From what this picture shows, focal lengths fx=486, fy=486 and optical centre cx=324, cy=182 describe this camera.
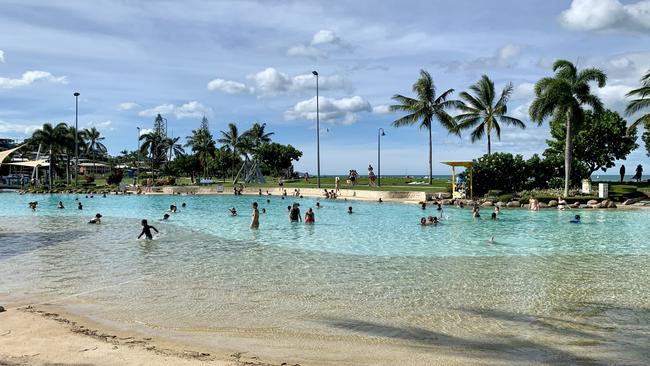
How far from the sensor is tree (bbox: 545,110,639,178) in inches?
2064

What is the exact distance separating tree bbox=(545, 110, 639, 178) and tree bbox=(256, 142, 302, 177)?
53426 mm

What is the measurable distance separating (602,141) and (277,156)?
57100mm

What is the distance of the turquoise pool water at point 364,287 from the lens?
7.99 meters

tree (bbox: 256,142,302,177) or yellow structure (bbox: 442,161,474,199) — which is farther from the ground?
tree (bbox: 256,142,302,177)

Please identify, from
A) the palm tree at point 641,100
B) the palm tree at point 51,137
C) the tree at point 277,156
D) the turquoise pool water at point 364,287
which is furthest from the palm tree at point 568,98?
the palm tree at point 51,137

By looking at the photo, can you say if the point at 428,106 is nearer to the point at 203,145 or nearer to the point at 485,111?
the point at 485,111

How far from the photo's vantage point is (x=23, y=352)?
271 inches

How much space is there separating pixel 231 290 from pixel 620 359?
8062mm

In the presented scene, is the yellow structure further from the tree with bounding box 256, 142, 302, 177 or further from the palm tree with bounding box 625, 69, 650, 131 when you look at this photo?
the tree with bounding box 256, 142, 302, 177

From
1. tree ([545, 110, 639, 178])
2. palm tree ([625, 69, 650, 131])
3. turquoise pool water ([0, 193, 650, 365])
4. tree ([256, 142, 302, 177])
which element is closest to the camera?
turquoise pool water ([0, 193, 650, 365])

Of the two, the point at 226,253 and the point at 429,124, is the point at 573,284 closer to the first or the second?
the point at 226,253

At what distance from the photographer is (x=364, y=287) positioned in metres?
12.1

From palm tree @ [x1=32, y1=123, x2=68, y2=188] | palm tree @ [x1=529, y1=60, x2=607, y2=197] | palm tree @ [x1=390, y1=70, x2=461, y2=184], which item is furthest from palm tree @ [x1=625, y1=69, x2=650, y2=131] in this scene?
palm tree @ [x1=32, y1=123, x2=68, y2=188]

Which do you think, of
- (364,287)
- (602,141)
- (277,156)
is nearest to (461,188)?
(602,141)
